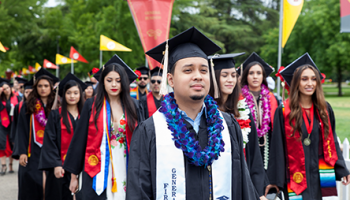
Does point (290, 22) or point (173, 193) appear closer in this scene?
point (173, 193)

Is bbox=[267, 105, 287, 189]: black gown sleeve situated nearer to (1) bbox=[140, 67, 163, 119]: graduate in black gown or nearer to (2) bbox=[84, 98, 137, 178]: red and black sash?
(2) bbox=[84, 98, 137, 178]: red and black sash

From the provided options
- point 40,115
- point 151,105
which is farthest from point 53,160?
point 151,105

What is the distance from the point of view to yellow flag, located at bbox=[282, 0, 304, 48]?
7980mm

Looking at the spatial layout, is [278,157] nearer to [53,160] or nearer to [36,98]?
[53,160]

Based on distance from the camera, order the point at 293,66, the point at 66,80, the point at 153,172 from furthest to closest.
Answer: the point at 66,80 → the point at 293,66 → the point at 153,172

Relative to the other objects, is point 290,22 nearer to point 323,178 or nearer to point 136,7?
point 136,7

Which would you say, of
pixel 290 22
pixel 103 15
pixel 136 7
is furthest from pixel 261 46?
pixel 136 7

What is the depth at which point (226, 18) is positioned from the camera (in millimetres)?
33688

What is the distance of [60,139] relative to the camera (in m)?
5.16

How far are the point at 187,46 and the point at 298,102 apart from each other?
2321 mm

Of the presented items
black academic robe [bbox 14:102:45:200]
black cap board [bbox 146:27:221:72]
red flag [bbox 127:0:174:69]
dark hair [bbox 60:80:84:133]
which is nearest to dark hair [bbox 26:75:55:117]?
black academic robe [bbox 14:102:45:200]

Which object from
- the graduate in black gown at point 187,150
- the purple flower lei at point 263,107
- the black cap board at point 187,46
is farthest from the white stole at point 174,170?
the purple flower lei at point 263,107

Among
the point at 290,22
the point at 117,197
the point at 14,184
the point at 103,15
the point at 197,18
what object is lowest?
the point at 14,184

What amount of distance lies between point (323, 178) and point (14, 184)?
6.31 meters
